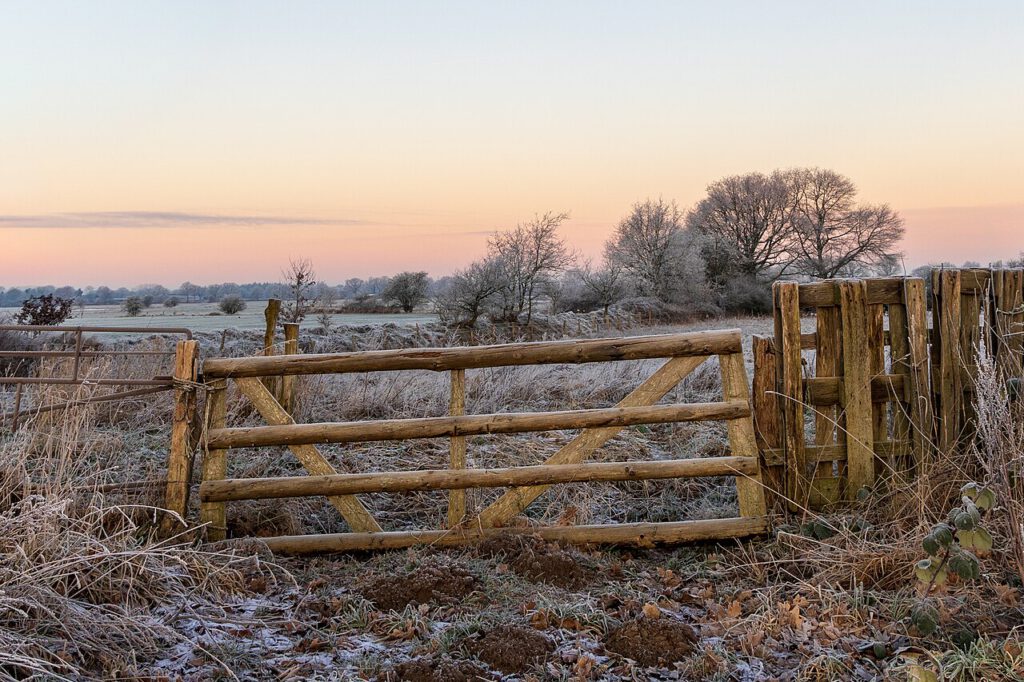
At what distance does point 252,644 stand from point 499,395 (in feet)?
18.8

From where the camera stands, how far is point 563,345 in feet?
18.4

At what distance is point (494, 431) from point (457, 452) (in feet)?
1.04

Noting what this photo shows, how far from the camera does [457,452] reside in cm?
570

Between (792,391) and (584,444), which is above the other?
(792,391)

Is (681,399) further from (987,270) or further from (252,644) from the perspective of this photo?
(252,644)

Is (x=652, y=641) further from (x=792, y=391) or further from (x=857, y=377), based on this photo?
(x=857, y=377)

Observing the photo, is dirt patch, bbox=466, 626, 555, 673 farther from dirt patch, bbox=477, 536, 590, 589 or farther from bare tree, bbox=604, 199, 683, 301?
bare tree, bbox=604, 199, 683, 301

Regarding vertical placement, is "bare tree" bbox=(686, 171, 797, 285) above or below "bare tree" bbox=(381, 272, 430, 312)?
above

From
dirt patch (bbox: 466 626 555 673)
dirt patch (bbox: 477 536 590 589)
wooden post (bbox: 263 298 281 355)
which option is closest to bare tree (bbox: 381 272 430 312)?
wooden post (bbox: 263 298 281 355)

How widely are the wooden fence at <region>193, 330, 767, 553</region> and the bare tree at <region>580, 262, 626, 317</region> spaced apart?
30074mm

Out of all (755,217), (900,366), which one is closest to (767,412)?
(900,366)

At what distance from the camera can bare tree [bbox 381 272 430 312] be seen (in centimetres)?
3241

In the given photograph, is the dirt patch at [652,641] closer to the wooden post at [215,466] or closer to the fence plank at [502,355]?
the fence plank at [502,355]

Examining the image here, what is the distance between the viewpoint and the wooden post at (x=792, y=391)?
228 inches
